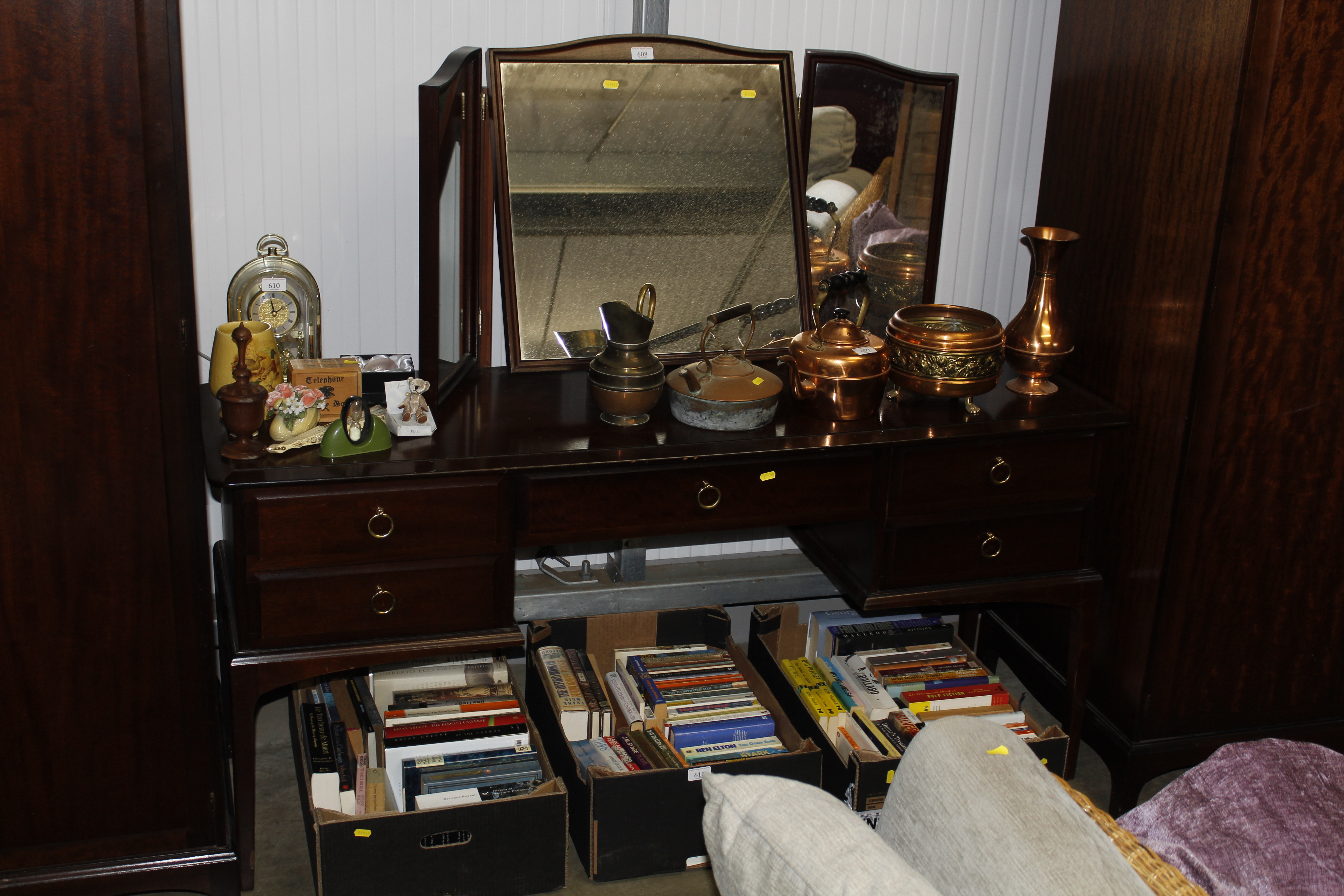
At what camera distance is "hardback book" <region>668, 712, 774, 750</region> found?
2309 mm

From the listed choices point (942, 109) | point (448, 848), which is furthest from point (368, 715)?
point (942, 109)

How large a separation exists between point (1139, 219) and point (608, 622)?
1.31 meters

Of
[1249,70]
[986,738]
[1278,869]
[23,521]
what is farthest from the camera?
[1249,70]

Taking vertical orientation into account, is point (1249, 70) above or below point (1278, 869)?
above

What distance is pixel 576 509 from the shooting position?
2.07 metres

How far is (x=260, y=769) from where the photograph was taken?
2520mm

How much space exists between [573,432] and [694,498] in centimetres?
23

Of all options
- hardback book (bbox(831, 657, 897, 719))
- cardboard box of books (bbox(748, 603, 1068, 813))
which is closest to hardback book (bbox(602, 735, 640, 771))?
cardboard box of books (bbox(748, 603, 1068, 813))

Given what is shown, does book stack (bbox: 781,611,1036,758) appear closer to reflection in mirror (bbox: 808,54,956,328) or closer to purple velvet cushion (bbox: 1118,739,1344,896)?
purple velvet cushion (bbox: 1118,739,1344,896)

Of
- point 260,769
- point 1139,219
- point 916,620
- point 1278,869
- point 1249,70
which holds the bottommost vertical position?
point 260,769

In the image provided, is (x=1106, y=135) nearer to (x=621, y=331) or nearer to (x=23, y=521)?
(x=621, y=331)

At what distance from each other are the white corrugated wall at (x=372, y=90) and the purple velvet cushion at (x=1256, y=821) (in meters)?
1.44

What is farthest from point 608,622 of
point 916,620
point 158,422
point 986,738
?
point 986,738

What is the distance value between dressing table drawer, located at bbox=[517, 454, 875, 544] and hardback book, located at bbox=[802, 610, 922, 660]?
51 cm
